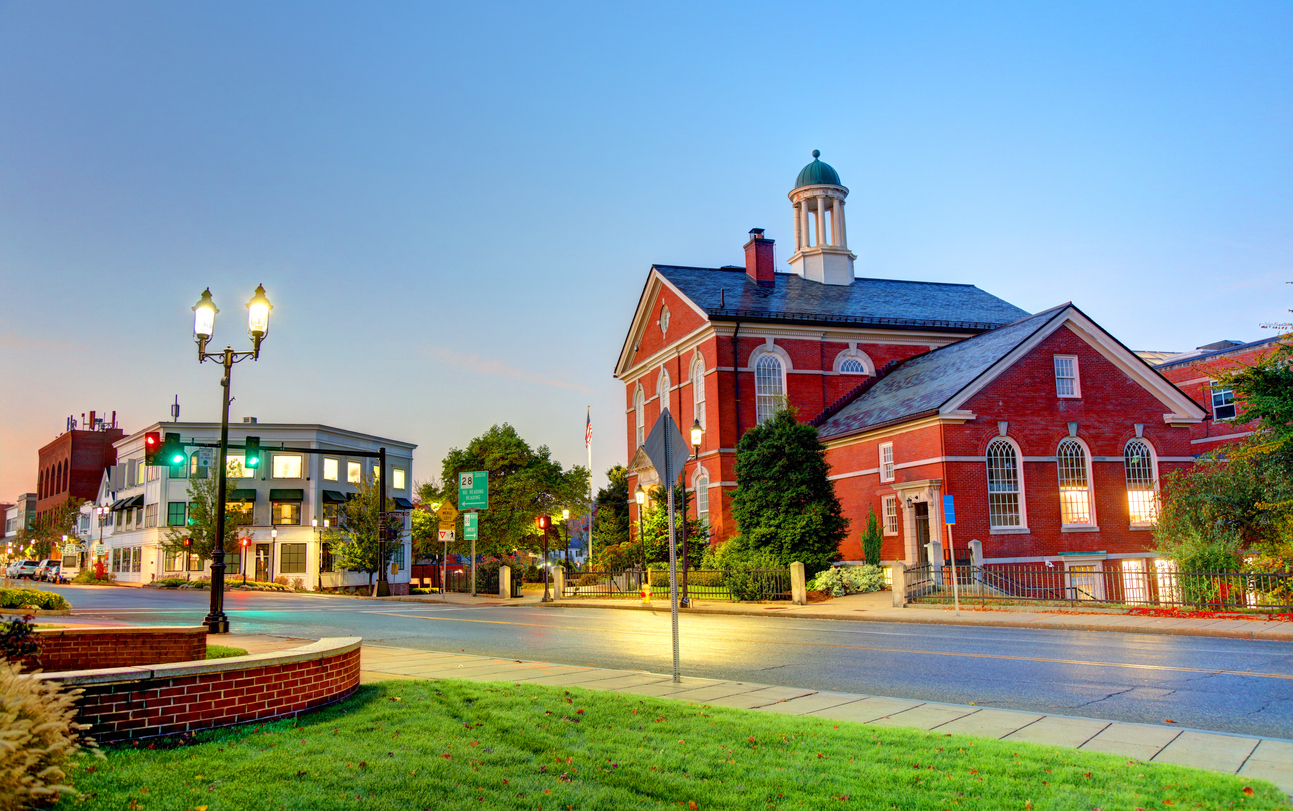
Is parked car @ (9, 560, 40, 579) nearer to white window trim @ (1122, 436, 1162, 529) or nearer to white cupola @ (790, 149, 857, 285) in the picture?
white cupola @ (790, 149, 857, 285)

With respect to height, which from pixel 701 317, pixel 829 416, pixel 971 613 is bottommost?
pixel 971 613

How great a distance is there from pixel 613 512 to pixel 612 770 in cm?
5103

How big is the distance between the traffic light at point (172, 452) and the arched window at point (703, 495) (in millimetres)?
24571

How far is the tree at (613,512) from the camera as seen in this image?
51.8m

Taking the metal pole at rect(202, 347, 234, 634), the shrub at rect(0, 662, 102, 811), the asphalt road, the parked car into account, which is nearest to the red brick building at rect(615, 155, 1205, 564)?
the asphalt road

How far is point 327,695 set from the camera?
8.08 meters

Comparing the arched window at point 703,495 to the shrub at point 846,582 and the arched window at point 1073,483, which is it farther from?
the arched window at point 1073,483

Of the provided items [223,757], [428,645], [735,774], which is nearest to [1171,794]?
[735,774]

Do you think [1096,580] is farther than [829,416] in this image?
No

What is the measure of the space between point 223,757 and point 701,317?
119 feet

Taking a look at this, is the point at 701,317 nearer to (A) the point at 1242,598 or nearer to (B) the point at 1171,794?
(A) the point at 1242,598

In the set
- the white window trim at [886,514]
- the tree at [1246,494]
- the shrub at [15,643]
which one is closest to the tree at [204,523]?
the white window trim at [886,514]

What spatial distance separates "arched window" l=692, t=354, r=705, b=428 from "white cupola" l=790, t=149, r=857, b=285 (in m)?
9.27

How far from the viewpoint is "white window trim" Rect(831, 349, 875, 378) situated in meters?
42.8
